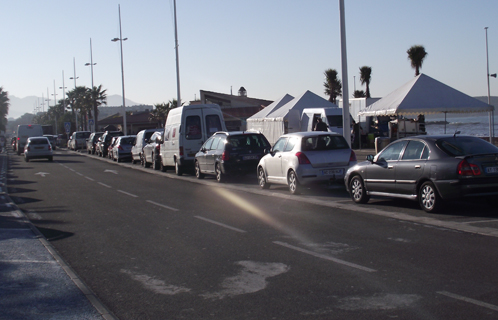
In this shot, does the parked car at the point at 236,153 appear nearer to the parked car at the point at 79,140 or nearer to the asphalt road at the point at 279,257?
the asphalt road at the point at 279,257

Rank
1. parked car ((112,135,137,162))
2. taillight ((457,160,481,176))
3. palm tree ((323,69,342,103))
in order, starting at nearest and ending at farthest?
taillight ((457,160,481,176))
parked car ((112,135,137,162))
palm tree ((323,69,342,103))

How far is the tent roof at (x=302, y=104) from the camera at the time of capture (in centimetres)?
3644

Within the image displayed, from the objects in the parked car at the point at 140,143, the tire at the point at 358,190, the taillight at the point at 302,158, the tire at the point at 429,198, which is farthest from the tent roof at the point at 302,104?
the tire at the point at 429,198

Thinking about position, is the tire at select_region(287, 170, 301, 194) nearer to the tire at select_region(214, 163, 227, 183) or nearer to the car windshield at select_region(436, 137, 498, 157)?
the tire at select_region(214, 163, 227, 183)

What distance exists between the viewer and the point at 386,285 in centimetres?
610

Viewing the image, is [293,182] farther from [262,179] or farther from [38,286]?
[38,286]

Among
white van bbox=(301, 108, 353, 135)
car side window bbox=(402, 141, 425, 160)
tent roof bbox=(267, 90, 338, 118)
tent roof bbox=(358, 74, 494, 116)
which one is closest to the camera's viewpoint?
car side window bbox=(402, 141, 425, 160)

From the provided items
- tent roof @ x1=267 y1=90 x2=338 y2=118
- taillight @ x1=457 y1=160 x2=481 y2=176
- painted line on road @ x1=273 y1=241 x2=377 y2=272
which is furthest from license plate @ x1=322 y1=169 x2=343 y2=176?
tent roof @ x1=267 y1=90 x2=338 y2=118

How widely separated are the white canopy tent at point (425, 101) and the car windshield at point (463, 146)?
1314 cm

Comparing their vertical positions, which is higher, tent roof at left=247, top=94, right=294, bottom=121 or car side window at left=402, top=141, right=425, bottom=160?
tent roof at left=247, top=94, right=294, bottom=121

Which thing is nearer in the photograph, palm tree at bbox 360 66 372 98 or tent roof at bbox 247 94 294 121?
tent roof at bbox 247 94 294 121

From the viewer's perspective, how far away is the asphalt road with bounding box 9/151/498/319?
5.53 meters

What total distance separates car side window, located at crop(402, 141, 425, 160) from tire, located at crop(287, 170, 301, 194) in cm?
388

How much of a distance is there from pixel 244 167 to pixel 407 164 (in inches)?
333
